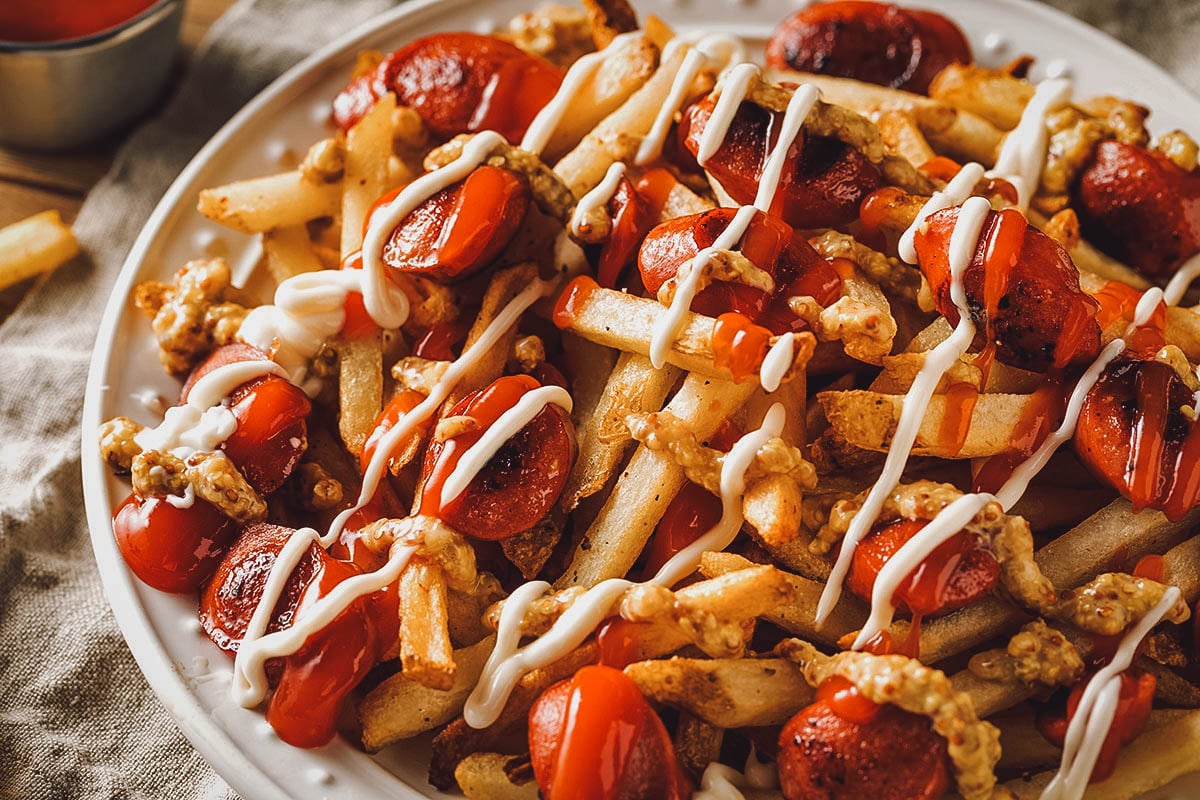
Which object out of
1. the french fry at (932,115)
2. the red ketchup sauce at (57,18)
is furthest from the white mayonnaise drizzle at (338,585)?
the red ketchup sauce at (57,18)

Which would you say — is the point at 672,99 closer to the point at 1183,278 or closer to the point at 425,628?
the point at 1183,278

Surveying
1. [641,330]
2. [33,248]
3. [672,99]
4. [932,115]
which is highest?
[932,115]

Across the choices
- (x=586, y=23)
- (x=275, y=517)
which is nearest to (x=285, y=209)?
(x=275, y=517)

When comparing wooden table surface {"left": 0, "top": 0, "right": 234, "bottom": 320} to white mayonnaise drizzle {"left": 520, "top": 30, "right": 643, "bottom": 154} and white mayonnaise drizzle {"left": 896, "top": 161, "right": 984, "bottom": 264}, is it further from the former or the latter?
white mayonnaise drizzle {"left": 896, "top": 161, "right": 984, "bottom": 264}

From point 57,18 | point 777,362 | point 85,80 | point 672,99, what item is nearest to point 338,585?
point 777,362

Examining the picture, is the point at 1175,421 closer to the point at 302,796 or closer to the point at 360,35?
the point at 302,796

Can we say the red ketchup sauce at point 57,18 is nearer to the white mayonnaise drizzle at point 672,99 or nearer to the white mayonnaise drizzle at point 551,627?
the white mayonnaise drizzle at point 672,99
